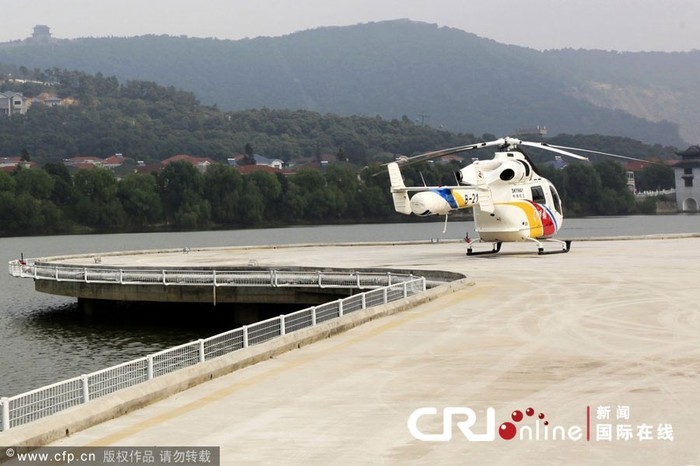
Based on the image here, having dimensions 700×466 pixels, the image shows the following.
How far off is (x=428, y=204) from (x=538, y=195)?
25.8 feet

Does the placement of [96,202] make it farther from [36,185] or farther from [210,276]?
[210,276]

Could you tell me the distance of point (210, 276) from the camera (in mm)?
46375

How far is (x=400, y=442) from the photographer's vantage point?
14438 millimetres

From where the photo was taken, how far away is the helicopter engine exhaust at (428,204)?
48906mm

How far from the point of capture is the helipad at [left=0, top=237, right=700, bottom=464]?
46.4 feet

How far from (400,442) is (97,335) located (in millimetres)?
34611

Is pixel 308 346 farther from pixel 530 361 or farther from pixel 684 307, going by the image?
pixel 684 307

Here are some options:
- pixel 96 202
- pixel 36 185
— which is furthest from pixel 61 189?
pixel 96 202

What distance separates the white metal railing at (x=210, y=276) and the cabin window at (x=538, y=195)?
13.2 meters

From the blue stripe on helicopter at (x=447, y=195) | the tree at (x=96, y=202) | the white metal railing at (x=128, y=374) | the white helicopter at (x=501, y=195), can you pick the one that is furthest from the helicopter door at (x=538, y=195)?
the tree at (x=96, y=202)

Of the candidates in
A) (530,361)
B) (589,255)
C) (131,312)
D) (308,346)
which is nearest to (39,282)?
(131,312)

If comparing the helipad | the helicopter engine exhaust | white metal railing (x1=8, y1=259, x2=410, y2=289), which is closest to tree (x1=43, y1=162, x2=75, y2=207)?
white metal railing (x1=8, y1=259, x2=410, y2=289)

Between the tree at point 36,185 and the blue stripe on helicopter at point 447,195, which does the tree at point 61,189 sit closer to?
the tree at point 36,185

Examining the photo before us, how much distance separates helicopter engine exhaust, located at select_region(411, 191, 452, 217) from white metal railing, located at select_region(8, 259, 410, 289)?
5788mm
